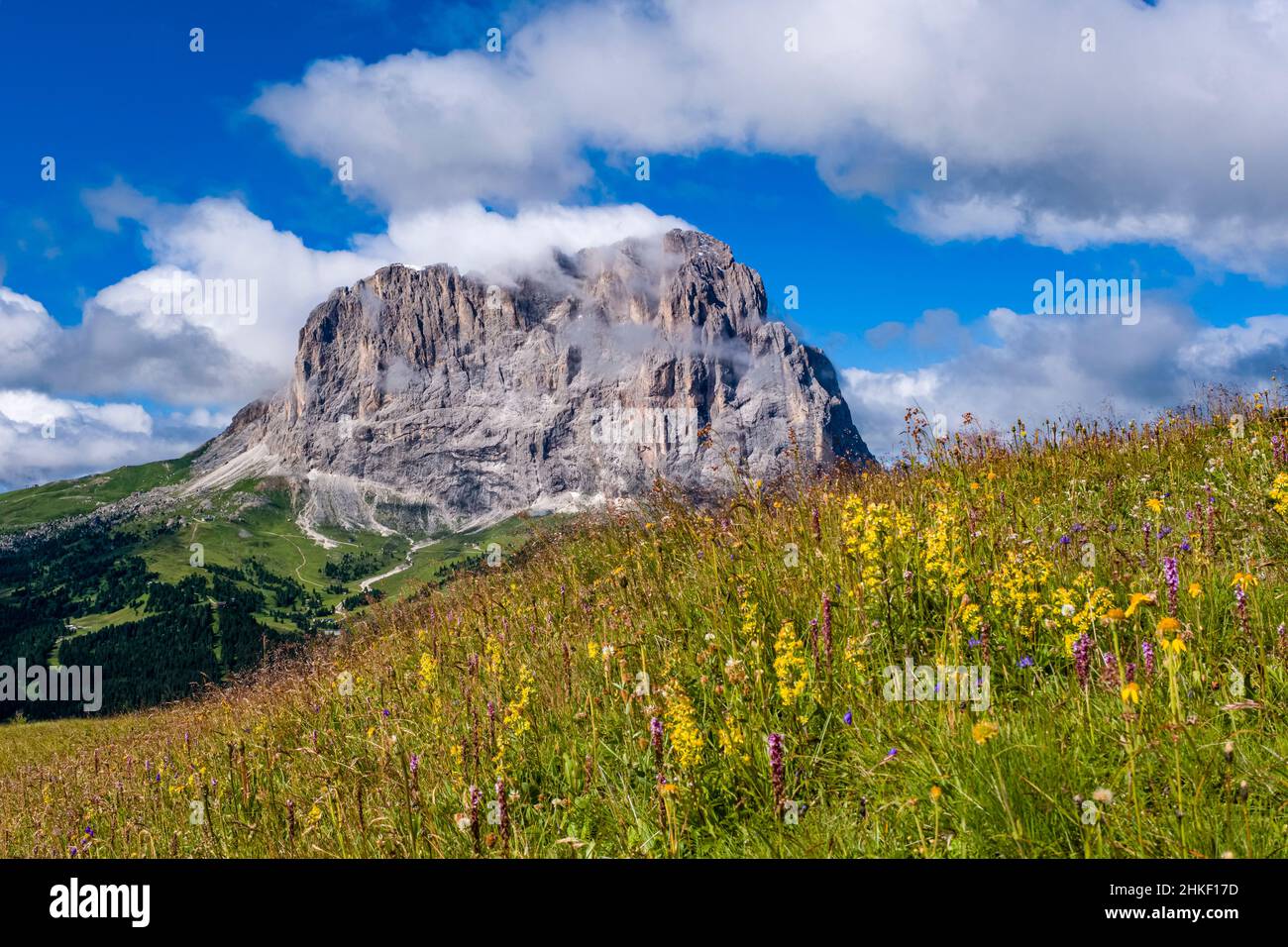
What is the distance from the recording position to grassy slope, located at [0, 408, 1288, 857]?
3113 mm

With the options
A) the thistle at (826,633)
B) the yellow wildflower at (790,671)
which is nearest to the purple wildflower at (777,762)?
the yellow wildflower at (790,671)

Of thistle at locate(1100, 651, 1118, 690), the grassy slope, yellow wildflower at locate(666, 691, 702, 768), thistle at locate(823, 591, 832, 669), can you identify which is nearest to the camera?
the grassy slope

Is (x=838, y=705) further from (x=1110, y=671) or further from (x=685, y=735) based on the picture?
(x=1110, y=671)

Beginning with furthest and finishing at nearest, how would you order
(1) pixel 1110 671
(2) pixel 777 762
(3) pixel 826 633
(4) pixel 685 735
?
(3) pixel 826 633 < (4) pixel 685 735 < (1) pixel 1110 671 < (2) pixel 777 762

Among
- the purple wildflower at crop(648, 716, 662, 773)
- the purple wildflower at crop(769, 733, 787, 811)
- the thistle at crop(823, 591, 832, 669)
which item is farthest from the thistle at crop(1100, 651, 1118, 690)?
the purple wildflower at crop(648, 716, 662, 773)

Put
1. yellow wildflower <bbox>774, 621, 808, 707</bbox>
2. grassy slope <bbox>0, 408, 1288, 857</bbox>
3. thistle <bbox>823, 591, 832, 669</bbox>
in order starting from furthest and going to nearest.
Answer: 1. thistle <bbox>823, 591, 832, 669</bbox>
2. yellow wildflower <bbox>774, 621, 808, 707</bbox>
3. grassy slope <bbox>0, 408, 1288, 857</bbox>

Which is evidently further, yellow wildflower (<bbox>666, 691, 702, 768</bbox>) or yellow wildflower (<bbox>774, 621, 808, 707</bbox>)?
yellow wildflower (<bbox>774, 621, 808, 707</bbox>)

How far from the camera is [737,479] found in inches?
323

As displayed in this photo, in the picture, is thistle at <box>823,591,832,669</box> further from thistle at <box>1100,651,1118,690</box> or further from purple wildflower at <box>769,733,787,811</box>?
thistle at <box>1100,651,1118,690</box>

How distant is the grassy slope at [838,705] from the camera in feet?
10.2

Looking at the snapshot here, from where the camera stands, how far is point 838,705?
13.9 ft

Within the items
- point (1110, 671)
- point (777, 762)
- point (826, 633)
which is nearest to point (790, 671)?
point (826, 633)

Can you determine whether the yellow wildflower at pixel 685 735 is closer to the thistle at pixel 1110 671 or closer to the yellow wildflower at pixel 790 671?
the yellow wildflower at pixel 790 671
